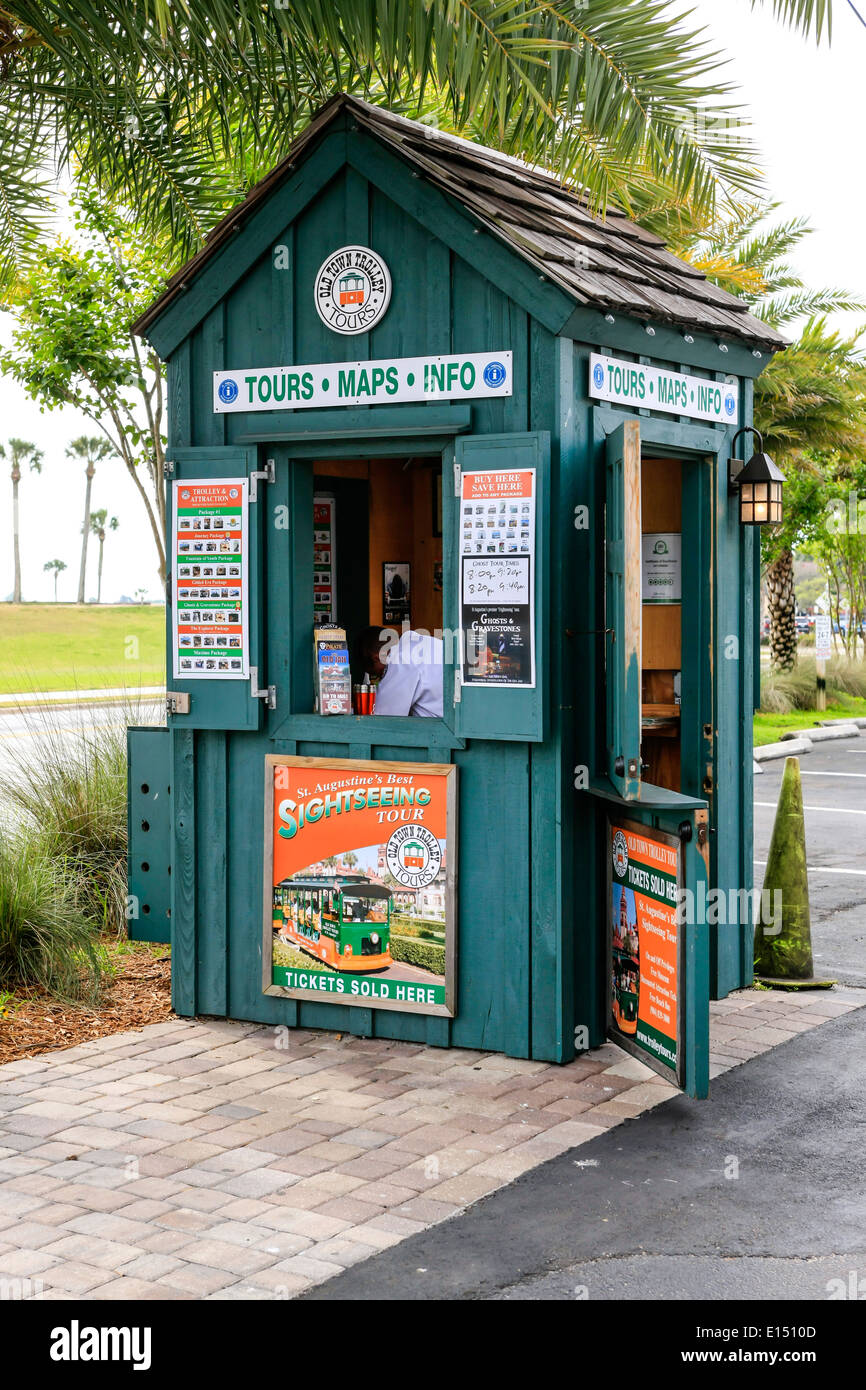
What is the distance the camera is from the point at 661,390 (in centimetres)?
685

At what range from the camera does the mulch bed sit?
6629mm

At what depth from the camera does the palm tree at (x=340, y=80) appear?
253 inches

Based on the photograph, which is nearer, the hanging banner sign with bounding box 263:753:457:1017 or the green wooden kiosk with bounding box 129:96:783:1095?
the green wooden kiosk with bounding box 129:96:783:1095

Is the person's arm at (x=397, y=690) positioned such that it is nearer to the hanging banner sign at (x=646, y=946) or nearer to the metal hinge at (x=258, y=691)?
the metal hinge at (x=258, y=691)

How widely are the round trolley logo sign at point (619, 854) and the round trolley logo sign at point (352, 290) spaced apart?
8.41ft

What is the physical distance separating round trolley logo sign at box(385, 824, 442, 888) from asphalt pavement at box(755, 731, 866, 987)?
2.79 m

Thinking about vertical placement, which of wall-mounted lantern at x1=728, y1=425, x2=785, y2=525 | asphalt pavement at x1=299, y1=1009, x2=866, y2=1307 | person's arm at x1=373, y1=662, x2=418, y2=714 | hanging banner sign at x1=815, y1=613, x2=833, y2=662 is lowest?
asphalt pavement at x1=299, y1=1009, x2=866, y2=1307

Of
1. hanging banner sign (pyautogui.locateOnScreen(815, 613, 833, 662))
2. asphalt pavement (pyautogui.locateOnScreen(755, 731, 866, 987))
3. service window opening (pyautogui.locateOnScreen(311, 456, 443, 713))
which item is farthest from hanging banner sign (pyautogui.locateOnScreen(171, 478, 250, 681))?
hanging banner sign (pyautogui.locateOnScreen(815, 613, 833, 662))

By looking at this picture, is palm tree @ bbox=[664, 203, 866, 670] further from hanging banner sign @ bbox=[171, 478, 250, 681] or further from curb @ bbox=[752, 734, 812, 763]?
hanging banner sign @ bbox=[171, 478, 250, 681]

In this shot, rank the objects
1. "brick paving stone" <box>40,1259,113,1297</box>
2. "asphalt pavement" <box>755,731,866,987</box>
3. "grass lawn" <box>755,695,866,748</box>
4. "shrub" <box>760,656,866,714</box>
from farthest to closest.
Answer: "shrub" <box>760,656,866,714</box>, "grass lawn" <box>755,695,866,748</box>, "asphalt pavement" <box>755,731,866,987</box>, "brick paving stone" <box>40,1259,113,1297</box>

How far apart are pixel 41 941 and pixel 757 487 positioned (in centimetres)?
427

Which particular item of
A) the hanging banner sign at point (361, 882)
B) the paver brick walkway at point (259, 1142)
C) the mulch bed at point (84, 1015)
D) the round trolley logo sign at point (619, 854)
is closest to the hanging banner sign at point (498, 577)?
the hanging banner sign at point (361, 882)

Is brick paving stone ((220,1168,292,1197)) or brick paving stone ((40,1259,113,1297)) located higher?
brick paving stone ((40,1259,113,1297))

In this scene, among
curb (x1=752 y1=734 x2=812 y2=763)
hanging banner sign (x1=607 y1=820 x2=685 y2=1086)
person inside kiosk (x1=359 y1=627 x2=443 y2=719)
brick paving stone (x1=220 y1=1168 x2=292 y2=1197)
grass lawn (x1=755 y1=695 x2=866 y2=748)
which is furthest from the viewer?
grass lawn (x1=755 y1=695 x2=866 y2=748)
